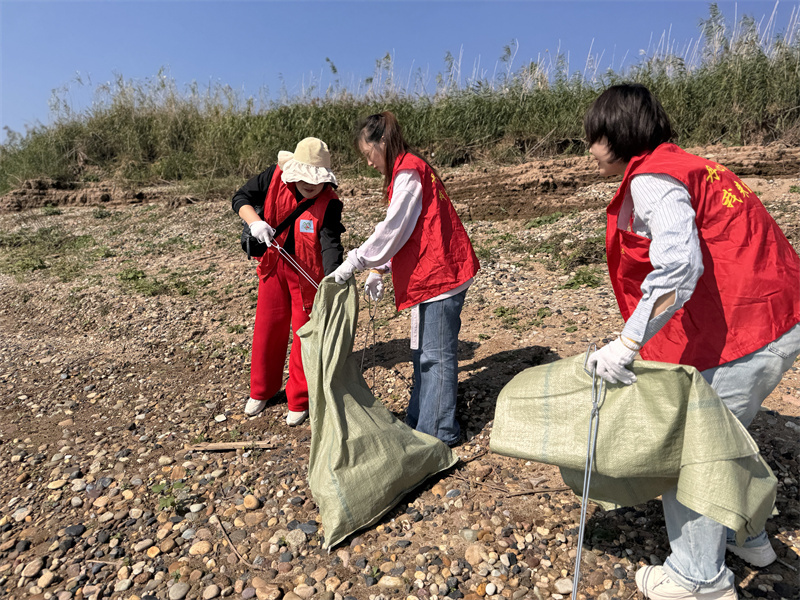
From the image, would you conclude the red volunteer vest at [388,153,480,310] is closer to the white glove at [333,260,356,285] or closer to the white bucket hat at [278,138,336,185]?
the white glove at [333,260,356,285]

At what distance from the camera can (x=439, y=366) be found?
2725mm

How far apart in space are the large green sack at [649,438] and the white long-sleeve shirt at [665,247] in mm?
153

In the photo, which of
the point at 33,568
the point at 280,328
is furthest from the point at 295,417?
the point at 33,568

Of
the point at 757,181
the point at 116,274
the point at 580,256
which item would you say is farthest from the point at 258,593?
the point at 757,181

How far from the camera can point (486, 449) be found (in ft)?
9.65

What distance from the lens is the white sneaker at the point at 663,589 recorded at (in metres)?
1.77

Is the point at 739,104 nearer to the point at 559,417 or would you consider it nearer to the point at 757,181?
the point at 757,181

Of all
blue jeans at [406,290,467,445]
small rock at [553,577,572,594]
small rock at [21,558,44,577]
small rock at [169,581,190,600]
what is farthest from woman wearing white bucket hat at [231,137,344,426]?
small rock at [553,577,572,594]

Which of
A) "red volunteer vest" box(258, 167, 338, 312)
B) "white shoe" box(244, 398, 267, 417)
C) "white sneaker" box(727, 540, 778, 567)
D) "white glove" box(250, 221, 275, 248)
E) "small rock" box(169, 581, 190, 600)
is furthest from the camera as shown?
"white shoe" box(244, 398, 267, 417)

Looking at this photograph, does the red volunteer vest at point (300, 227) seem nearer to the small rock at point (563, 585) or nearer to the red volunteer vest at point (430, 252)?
the red volunteer vest at point (430, 252)

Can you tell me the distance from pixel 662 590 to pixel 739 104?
9446 millimetres

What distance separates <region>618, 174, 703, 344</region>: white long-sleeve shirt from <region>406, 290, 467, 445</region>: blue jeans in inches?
42.0

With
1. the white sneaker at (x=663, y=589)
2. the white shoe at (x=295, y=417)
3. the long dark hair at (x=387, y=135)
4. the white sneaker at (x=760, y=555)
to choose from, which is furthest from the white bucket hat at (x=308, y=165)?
the white sneaker at (x=760, y=555)

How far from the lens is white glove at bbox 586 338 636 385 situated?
64.0 inches
